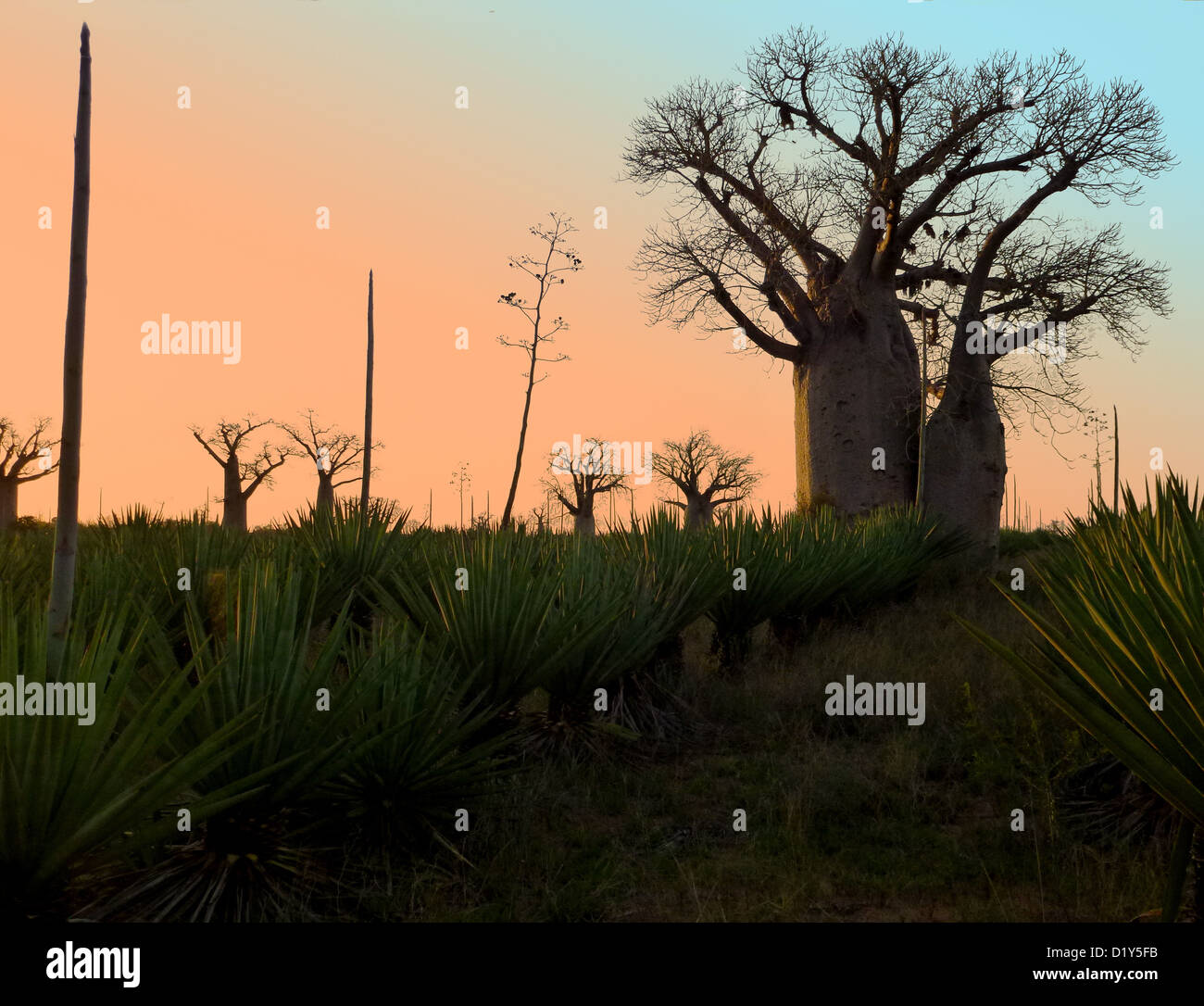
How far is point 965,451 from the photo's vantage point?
16.3 m

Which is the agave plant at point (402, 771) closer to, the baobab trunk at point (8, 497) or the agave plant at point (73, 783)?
the agave plant at point (73, 783)

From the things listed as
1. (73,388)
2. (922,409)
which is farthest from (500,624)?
(922,409)

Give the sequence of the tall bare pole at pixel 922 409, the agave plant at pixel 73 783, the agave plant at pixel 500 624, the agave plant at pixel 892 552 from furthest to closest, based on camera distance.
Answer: the tall bare pole at pixel 922 409 < the agave plant at pixel 892 552 < the agave plant at pixel 500 624 < the agave plant at pixel 73 783

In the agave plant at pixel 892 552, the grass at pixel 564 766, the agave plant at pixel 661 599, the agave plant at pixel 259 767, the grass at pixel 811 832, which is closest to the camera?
the agave plant at pixel 259 767

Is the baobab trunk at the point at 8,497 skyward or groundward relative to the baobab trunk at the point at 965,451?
skyward

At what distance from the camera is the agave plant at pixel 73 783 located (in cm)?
288

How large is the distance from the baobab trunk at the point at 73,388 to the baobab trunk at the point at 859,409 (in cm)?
1382

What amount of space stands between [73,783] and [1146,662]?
325 cm

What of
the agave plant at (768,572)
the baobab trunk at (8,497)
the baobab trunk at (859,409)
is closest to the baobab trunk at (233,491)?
the baobab trunk at (8,497)

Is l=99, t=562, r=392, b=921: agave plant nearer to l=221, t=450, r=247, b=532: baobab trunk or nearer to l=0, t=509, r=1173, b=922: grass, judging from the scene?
l=0, t=509, r=1173, b=922: grass

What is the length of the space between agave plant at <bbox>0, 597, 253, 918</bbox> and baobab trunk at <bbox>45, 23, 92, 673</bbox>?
0.60 meters

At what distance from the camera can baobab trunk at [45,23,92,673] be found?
12.6 feet

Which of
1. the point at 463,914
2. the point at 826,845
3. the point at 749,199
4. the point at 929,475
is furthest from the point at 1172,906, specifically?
the point at 749,199

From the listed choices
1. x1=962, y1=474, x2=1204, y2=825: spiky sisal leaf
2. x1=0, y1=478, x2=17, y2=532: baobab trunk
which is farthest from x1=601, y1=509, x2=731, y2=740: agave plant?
x1=0, y1=478, x2=17, y2=532: baobab trunk
